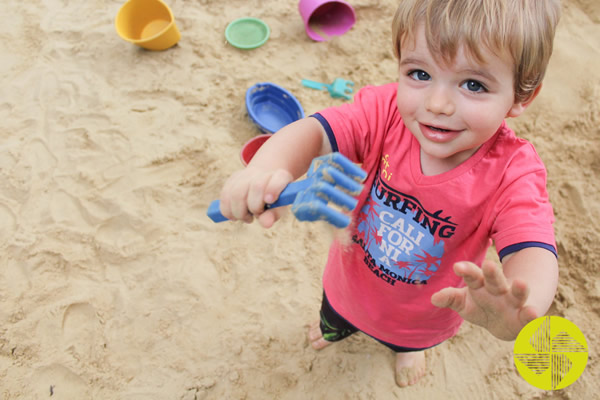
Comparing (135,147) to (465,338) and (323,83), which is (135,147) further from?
(465,338)

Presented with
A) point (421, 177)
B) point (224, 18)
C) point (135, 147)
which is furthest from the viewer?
point (224, 18)

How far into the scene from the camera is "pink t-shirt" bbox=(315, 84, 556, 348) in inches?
41.2

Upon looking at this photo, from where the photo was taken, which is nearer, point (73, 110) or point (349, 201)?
point (349, 201)

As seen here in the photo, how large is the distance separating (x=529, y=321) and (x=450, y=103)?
48 centimetres

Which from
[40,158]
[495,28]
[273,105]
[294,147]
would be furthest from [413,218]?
[40,158]

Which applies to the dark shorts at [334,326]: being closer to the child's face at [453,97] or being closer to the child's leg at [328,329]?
the child's leg at [328,329]

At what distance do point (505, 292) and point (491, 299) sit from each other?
34 mm

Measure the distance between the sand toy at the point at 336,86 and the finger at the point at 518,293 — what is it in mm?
2230

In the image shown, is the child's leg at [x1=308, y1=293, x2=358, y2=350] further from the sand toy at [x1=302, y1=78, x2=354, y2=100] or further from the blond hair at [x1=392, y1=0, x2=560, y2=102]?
the sand toy at [x1=302, y1=78, x2=354, y2=100]

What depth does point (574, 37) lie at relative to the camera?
10.2ft

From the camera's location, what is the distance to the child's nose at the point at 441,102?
0.97 meters

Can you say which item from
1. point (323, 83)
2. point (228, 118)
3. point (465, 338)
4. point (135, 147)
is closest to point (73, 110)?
point (135, 147)

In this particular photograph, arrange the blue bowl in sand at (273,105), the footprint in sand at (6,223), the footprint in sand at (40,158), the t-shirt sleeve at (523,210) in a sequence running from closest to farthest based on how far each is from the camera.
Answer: the t-shirt sleeve at (523,210) < the footprint in sand at (6,223) < the footprint in sand at (40,158) < the blue bowl in sand at (273,105)

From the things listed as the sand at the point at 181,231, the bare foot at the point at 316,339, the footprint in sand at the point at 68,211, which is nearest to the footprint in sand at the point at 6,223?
the sand at the point at 181,231
